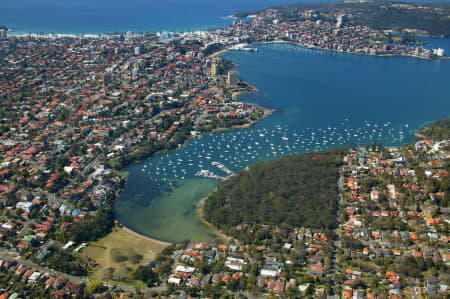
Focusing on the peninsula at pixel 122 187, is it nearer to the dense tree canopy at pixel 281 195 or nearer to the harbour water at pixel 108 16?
the dense tree canopy at pixel 281 195

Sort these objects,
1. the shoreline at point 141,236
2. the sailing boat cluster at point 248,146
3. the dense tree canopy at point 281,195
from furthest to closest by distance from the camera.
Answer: the sailing boat cluster at point 248,146, the dense tree canopy at point 281,195, the shoreline at point 141,236

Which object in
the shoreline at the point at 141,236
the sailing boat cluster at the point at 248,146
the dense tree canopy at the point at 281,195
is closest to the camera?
the shoreline at the point at 141,236

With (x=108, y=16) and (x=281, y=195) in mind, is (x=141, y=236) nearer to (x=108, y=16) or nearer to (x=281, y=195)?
(x=281, y=195)

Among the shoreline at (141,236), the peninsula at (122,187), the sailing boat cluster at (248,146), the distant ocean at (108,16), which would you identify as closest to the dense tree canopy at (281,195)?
the peninsula at (122,187)

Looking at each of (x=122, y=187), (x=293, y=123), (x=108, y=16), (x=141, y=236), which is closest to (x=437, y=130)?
(x=293, y=123)

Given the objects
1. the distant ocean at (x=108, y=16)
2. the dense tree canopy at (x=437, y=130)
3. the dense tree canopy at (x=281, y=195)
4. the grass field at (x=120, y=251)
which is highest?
the distant ocean at (x=108, y=16)

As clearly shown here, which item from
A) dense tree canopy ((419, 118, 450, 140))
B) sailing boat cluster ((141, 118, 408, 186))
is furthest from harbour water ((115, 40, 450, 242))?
dense tree canopy ((419, 118, 450, 140))
